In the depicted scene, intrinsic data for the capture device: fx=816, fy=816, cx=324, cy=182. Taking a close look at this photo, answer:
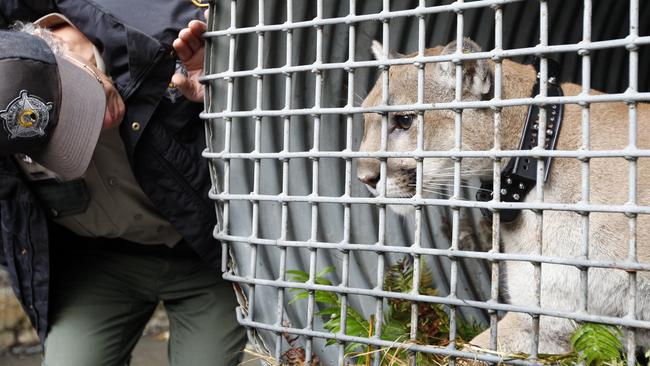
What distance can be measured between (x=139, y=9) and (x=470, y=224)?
221 centimetres

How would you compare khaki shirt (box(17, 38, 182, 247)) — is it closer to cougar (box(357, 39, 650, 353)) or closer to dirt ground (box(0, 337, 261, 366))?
cougar (box(357, 39, 650, 353))

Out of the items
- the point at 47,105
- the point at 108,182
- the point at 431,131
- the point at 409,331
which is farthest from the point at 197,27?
the point at 409,331

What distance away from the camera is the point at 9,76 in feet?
9.85

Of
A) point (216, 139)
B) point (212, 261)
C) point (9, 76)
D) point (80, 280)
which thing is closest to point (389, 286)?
point (212, 261)

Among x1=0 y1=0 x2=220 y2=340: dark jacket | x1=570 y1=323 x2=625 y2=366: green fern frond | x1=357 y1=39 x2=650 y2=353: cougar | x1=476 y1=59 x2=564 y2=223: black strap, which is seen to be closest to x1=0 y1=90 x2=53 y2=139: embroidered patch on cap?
x1=0 y1=0 x2=220 y2=340: dark jacket

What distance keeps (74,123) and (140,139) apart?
319 millimetres

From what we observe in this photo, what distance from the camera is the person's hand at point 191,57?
337cm

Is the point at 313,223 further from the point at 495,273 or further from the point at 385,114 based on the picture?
the point at 495,273

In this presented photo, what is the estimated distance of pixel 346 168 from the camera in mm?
2951

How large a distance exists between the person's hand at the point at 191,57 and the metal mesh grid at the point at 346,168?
78mm

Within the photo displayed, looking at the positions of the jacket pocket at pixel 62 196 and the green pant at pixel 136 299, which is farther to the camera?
the green pant at pixel 136 299

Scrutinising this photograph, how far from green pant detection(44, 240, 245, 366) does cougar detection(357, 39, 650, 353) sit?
1.02m

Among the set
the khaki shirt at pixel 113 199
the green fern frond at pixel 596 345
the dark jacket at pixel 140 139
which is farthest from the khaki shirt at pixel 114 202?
the green fern frond at pixel 596 345

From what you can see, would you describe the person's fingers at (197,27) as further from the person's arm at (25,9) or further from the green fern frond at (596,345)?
the green fern frond at (596,345)
